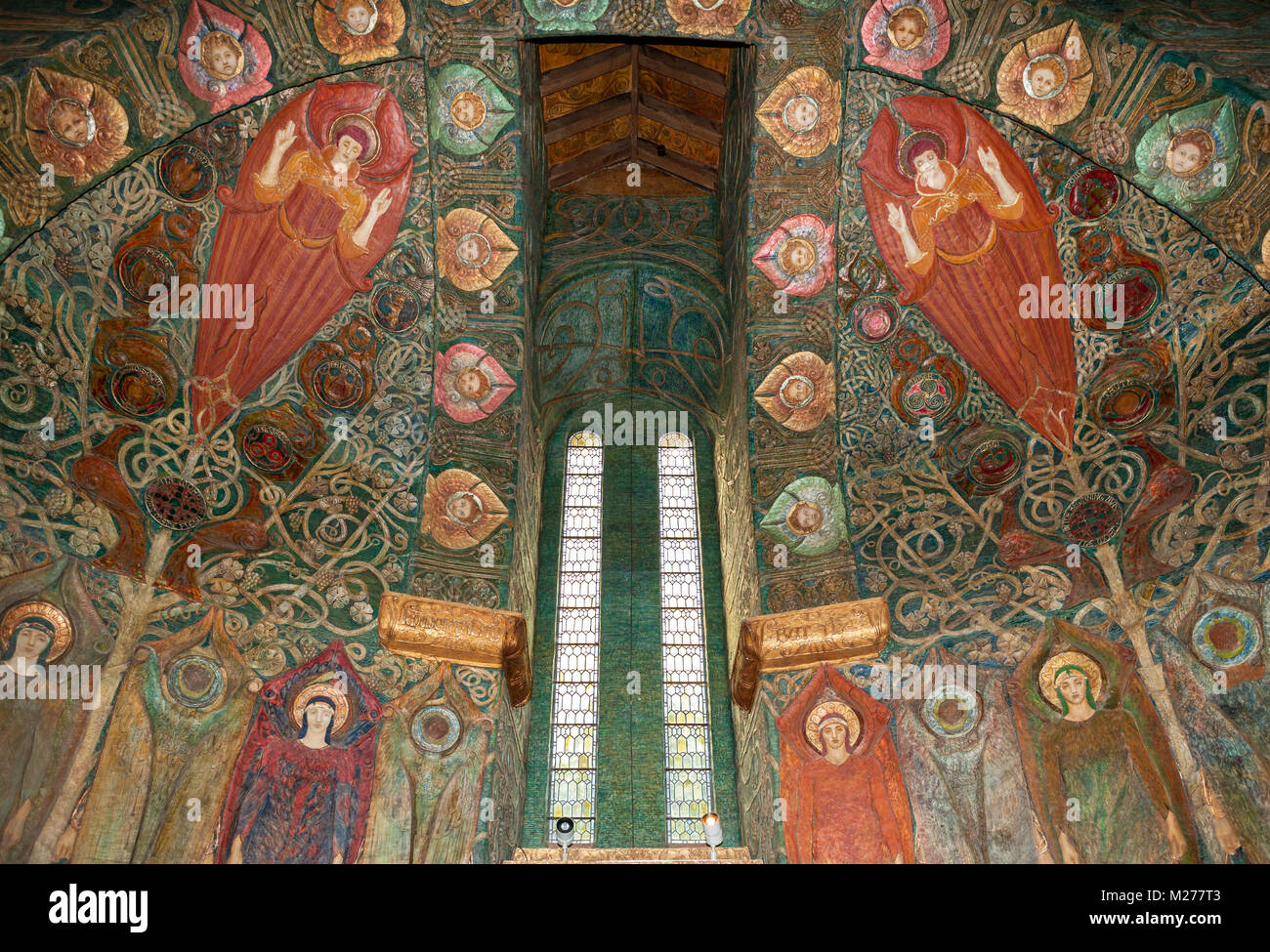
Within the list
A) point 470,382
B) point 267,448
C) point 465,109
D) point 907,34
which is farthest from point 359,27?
point 907,34

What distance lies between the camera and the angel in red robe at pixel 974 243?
31.7ft

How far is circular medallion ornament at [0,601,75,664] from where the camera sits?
26.1 ft

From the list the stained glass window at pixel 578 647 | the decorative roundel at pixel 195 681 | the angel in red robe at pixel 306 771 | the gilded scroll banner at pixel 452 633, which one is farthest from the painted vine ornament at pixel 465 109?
the decorative roundel at pixel 195 681

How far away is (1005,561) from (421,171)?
19.9ft

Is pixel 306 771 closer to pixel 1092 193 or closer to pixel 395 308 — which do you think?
pixel 395 308

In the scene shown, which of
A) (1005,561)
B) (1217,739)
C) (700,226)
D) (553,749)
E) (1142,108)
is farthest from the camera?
(700,226)

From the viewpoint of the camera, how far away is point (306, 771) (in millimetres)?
8445

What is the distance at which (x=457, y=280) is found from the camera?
34.1ft

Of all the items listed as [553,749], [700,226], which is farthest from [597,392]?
[553,749]

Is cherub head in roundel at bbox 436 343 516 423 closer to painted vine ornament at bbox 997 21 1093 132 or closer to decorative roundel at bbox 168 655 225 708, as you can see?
decorative roundel at bbox 168 655 225 708

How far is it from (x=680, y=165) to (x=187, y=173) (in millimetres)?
5218

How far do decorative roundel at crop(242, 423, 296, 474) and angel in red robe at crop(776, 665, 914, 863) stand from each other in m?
4.71
